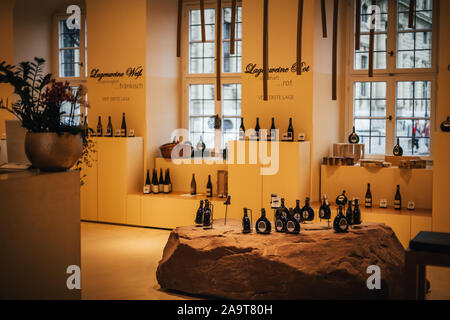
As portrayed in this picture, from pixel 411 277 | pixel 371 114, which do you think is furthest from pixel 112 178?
pixel 411 277

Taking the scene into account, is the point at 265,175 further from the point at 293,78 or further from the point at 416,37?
the point at 416,37

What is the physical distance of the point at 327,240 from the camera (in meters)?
3.82

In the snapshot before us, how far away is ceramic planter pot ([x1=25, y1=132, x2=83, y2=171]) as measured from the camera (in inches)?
106

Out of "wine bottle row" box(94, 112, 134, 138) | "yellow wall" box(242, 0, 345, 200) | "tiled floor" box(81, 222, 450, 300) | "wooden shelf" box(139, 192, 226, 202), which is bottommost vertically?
"tiled floor" box(81, 222, 450, 300)

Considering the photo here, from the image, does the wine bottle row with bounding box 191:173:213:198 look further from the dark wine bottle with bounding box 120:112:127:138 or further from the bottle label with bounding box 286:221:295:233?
the bottle label with bounding box 286:221:295:233

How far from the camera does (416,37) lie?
21.2 ft

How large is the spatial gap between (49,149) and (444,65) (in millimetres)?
4612

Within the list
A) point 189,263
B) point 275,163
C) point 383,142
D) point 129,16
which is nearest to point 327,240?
point 189,263

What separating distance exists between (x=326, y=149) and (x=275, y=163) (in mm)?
938

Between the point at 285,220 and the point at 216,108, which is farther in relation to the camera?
the point at 216,108

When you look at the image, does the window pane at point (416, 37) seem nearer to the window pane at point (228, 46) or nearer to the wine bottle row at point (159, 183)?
the window pane at point (228, 46)

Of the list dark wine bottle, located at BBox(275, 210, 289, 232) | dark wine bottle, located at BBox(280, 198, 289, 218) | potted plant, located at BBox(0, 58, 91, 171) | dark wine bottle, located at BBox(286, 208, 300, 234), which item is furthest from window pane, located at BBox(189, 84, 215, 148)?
potted plant, located at BBox(0, 58, 91, 171)

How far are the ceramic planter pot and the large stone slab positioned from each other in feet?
5.09
